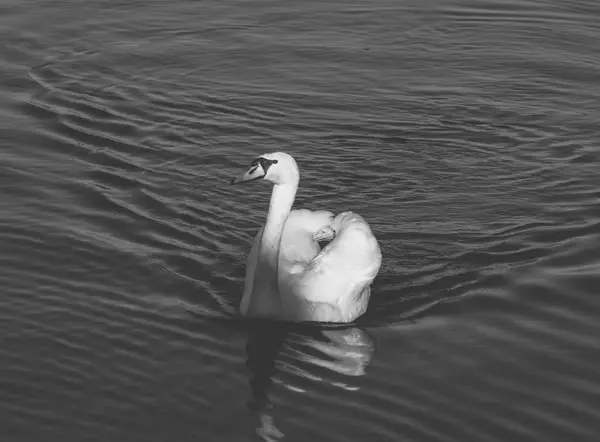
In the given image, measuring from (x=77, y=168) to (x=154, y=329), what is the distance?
413 cm

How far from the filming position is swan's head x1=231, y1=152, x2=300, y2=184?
11289 millimetres

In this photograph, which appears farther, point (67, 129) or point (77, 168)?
point (67, 129)

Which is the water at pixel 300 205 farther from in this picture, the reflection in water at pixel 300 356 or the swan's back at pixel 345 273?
the swan's back at pixel 345 273

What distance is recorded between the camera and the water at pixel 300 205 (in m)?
9.87

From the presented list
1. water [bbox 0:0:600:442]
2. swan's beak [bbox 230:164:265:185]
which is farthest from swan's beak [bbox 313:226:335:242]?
swan's beak [bbox 230:164:265:185]

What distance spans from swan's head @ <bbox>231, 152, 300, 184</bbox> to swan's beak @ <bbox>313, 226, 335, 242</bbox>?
102 centimetres

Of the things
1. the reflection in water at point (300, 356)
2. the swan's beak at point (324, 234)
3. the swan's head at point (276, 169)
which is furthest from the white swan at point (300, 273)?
the swan's beak at point (324, 234)

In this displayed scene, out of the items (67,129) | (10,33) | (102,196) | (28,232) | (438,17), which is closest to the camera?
(28,232)

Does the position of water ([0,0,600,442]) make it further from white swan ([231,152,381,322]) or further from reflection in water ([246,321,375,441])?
white swan ([231,152,381,322])

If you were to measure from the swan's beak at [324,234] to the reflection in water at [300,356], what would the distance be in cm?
124

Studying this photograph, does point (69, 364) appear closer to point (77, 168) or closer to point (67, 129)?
point (77, 168)

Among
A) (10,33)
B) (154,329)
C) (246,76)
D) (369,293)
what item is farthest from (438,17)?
(154,329)

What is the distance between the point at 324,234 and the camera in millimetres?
12234

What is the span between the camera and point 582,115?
16.7 meters
